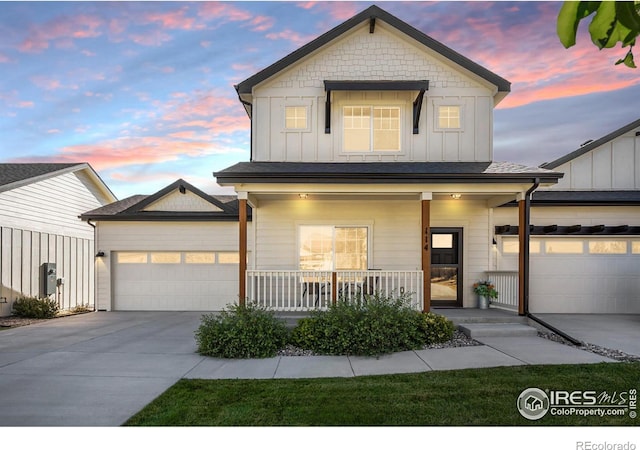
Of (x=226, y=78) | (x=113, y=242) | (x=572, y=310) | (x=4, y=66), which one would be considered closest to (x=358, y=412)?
(x=572, y=310)

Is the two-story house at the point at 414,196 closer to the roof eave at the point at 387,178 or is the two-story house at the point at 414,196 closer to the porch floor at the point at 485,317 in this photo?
the porch floor at the point at 485,317

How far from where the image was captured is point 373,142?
33.0ft

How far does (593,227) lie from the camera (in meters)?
10.4

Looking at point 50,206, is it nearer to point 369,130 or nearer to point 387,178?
point 369,130

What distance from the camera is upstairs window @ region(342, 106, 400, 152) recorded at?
33.0ft

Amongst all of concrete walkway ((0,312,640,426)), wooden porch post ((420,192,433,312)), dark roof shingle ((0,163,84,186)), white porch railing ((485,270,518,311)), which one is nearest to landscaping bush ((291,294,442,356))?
concrete walkway ((0,312,640,426))

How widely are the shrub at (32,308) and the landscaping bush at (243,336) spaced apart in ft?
22.9

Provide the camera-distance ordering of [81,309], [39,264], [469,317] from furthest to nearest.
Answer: [81,309] → [39,264] → [469,317]

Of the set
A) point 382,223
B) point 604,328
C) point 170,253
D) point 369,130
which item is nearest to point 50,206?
point 170,253

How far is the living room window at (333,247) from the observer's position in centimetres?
1028

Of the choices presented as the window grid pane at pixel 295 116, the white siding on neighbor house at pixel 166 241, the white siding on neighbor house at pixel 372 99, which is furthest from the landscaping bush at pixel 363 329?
the white siding on neighbor house at pixel 166 241

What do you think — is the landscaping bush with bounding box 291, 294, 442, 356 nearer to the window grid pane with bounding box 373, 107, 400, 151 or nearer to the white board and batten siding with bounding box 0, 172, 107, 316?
the window grid pane with bounding box 373, 107, 400, 151

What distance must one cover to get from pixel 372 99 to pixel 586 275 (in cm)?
758

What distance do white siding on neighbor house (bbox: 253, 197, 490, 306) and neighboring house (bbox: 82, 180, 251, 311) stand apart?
225cm
